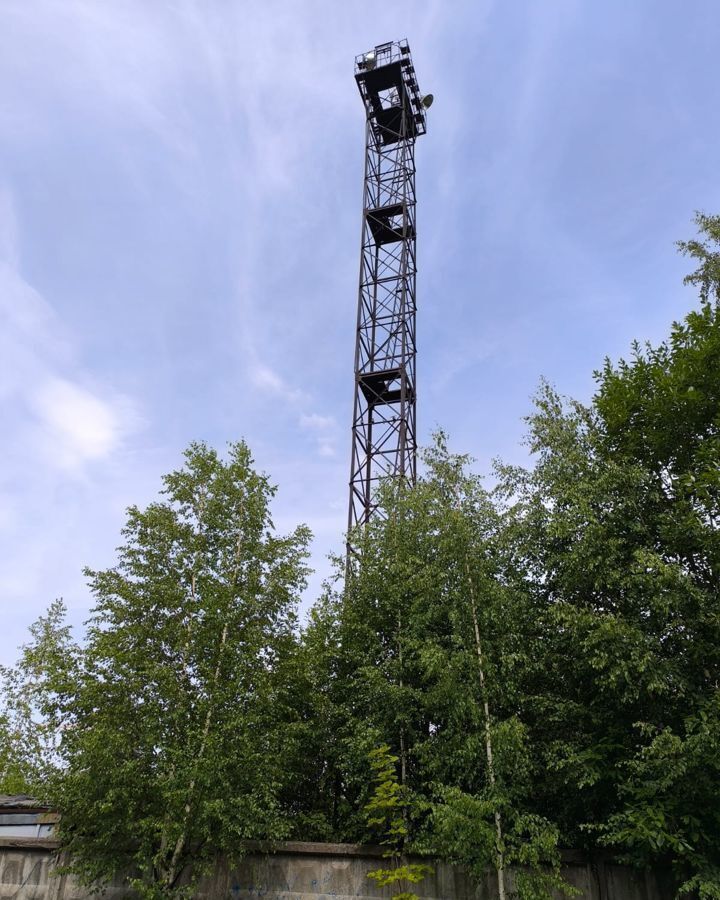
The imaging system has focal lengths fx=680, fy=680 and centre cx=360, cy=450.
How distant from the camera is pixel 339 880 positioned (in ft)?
36.5

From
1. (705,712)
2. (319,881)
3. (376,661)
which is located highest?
(376,661)

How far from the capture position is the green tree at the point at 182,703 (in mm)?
10031

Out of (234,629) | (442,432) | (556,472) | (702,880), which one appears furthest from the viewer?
(442,432)

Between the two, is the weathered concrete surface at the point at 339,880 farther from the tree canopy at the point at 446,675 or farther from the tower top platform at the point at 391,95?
the tower top platform at the point at 391,95

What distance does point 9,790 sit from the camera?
72.5 feet

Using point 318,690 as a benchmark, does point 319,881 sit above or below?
below

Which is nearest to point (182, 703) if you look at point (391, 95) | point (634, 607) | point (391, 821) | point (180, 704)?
point (180, 704)

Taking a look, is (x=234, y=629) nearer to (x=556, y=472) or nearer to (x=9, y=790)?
(x=556, y=472)

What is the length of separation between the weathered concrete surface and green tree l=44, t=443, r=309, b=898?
2.02 ft

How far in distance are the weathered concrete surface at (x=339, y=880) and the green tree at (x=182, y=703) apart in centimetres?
62

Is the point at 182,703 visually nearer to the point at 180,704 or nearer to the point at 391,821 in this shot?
the point at 180,704

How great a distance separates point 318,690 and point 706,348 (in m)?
9.73

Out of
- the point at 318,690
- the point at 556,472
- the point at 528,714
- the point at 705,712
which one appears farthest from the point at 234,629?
the point at 705,712

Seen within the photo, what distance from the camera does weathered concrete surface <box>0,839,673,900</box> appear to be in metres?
11.0
